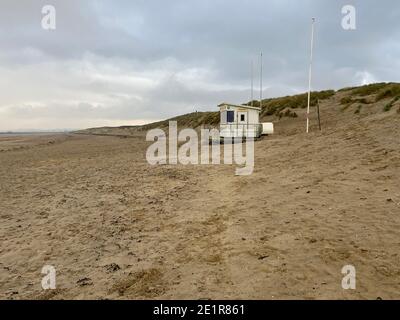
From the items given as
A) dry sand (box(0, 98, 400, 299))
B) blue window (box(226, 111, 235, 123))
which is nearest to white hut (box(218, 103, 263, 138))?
blue window (box(226, 111, 235, 123))

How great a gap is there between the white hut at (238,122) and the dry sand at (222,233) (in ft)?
47.7

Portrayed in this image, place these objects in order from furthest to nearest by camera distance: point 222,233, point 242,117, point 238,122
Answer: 1. point 242,117
2. point 238,122
3. point 222,233

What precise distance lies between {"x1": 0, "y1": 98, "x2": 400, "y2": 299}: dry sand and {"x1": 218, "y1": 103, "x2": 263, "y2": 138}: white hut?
14.5 meters

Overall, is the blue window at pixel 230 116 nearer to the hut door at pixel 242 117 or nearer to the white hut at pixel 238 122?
the white hut at pixel 238 122

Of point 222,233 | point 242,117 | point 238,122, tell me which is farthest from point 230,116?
point 222,233

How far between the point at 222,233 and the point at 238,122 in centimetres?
2343

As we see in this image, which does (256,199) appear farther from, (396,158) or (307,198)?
(396,158)

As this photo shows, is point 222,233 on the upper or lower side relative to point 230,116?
lower

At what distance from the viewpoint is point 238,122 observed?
3081 centimetres

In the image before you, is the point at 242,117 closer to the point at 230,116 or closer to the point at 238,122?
the point at 238,122

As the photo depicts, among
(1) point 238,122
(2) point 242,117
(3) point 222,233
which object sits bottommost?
(3) point 222,233

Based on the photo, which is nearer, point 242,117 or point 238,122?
point 238,122
